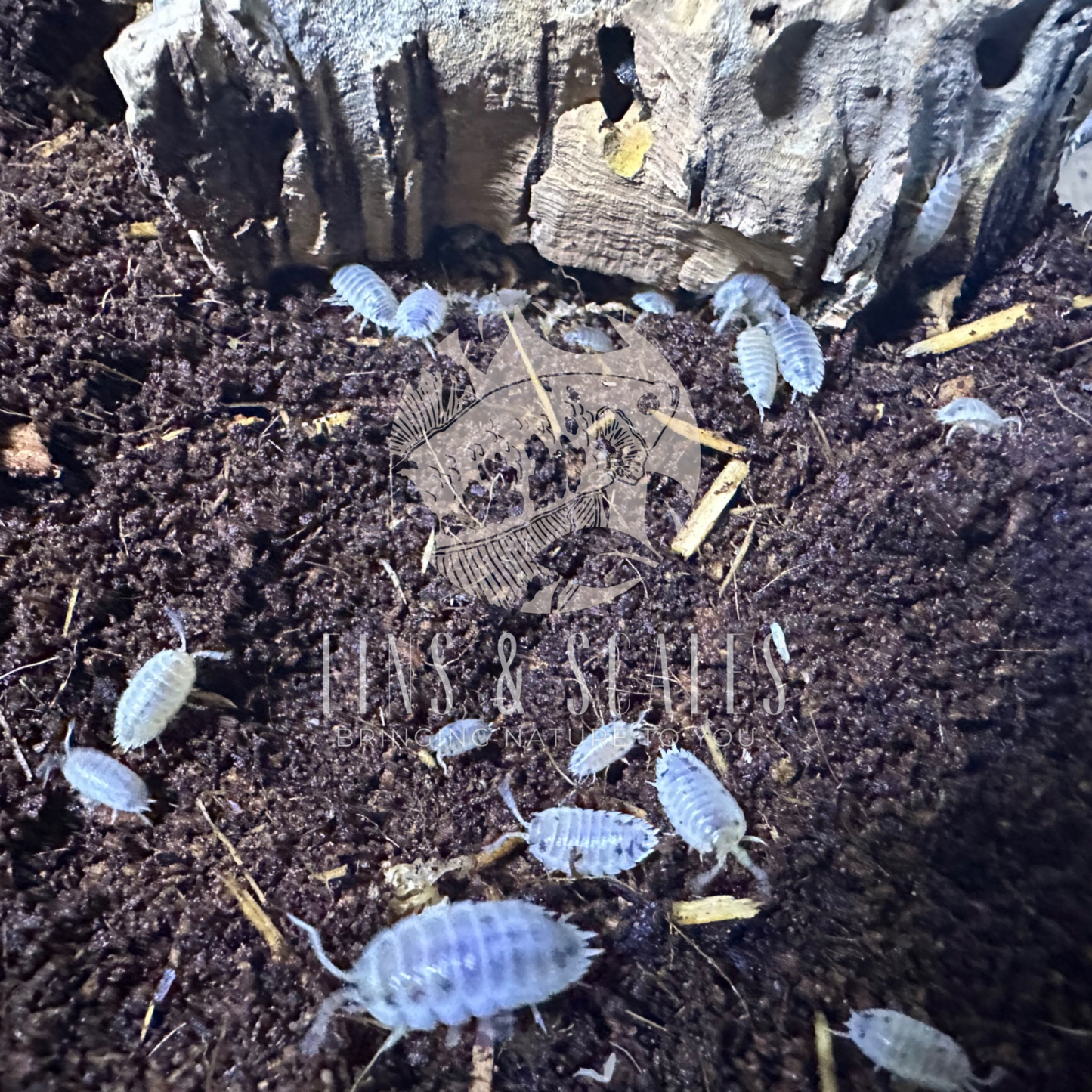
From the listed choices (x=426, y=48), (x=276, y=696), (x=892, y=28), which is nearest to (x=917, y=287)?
(x=892, y=28)

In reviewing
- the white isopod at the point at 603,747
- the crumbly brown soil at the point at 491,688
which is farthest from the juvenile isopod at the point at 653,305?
the white isopod at the point at 603,747

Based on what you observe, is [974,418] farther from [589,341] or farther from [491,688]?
[491,688]

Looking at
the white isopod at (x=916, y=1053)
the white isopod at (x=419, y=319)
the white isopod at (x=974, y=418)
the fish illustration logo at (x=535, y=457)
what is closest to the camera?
the white isopod at (x=916, y=1053)

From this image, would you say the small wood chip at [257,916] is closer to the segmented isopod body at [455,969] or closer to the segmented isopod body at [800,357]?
the segmented isopod body at [455,969]

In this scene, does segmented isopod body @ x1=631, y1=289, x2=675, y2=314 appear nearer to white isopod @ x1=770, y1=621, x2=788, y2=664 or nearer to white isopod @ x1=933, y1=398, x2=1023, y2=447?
white isopod @ x1=933, y1=398, x2=1023, y2=447

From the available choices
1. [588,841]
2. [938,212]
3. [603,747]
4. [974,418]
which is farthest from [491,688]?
[938,212]

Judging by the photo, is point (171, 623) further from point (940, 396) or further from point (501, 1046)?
point (940, 396)
